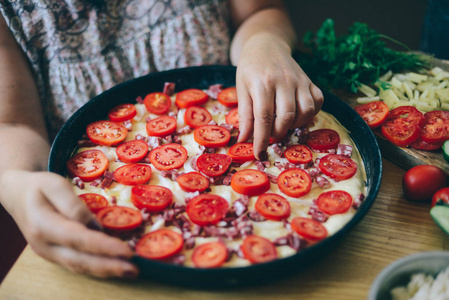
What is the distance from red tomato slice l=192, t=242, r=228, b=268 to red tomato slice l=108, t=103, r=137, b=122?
0.86 metres

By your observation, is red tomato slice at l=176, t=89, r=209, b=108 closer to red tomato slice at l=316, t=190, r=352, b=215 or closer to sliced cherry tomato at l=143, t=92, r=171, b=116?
sliced cherry tomato at l=143, t=92, r=171, b=116

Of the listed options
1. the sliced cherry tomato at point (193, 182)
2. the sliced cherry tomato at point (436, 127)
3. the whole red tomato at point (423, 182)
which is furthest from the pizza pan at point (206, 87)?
the sliced cherry tomato at point (193, 182)

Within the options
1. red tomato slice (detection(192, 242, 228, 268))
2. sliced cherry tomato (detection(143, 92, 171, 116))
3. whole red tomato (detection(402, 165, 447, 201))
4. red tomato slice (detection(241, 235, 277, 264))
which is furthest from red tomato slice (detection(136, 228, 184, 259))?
whole red tomato (detection(402, 165, 447, 201))

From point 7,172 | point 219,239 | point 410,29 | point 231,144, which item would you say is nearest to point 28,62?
point 7,172

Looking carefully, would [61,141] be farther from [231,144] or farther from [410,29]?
[410,29]

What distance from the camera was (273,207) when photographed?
131cm

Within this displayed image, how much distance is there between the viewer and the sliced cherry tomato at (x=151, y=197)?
132 cm

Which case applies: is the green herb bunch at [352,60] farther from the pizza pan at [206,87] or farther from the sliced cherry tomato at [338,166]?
the sliced cherry tomato at [338,166]

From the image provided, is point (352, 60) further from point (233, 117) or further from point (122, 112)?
point (122, 112)

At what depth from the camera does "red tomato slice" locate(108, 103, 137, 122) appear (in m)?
1.76

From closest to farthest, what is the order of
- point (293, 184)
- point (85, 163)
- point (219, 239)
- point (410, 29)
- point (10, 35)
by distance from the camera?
1. point (219, 239)
2. point (293, 184)
3. point (85, 163)
4. point (10, 35)
5. point (410, 29)

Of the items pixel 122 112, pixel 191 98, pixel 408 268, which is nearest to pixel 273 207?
pixel 408 268

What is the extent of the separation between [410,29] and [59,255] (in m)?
4.22

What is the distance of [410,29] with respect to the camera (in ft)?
13.1
